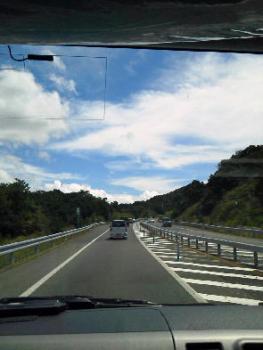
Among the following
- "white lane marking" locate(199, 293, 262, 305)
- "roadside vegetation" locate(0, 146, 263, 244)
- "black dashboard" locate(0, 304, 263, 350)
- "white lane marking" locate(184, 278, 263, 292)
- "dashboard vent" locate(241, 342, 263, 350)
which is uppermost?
"roadside vegetation" locate(0, 146, 263, 244)

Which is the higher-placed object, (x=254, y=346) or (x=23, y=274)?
(x=254, y=346)

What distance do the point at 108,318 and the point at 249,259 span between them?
20353 mm

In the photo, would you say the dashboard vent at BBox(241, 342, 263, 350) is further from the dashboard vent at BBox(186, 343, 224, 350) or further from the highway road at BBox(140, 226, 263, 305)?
the highway road at BBox(140, 226, 263, 305)

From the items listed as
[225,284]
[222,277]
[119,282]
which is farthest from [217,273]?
[119,282]

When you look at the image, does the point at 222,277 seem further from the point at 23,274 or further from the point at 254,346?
the point at 254,346

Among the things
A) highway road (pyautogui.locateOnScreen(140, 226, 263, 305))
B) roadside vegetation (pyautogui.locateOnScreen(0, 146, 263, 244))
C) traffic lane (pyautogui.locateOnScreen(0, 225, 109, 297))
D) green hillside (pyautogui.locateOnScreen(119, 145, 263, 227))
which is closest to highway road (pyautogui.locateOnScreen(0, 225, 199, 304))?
traffic lane (pyautogui.locateOnScreen(0, 225, 109, 297))

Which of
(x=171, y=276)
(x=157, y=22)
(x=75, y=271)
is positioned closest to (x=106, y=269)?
(x=75, y=271)

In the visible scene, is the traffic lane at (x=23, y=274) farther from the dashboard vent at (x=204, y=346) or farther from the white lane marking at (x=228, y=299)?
the dashboard vent at (x=204, y=346)

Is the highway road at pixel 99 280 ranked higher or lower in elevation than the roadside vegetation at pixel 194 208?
lower

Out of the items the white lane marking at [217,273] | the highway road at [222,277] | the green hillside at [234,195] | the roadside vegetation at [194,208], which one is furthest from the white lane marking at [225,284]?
the roadside vegetation at [194,208]

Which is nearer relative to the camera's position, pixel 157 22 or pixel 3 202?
pixel 157 22

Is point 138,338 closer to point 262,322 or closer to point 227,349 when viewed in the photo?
point 227,349

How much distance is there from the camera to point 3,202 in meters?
66.9

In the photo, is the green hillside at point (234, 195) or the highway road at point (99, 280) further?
the green hillside at point (234, 195)
